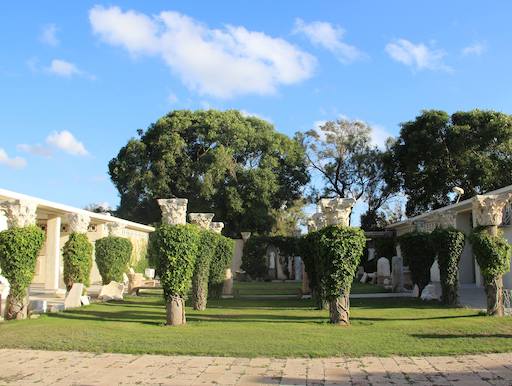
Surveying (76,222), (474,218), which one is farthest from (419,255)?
(76,222)

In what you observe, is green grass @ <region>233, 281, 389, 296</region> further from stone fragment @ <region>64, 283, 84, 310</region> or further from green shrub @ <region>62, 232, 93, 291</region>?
stone fragment @ <region>64, 283, 84, 310</region>

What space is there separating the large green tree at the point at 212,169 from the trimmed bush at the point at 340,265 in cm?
2186

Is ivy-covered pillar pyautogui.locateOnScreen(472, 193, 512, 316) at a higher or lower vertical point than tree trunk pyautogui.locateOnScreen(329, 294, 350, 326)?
higher

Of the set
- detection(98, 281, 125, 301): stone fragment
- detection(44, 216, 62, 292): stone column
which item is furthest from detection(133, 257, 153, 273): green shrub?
detection(98, 281, 125, 301): stone fragment

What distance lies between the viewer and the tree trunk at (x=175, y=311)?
1112 centimetres

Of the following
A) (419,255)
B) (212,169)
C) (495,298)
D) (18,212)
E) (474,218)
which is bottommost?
(495,298)

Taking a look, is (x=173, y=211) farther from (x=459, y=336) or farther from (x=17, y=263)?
(x=459, y=336)

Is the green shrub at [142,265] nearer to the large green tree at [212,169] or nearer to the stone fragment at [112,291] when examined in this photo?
the large green tree at [212,169]

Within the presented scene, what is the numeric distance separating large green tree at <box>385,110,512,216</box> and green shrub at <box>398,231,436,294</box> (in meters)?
14.3

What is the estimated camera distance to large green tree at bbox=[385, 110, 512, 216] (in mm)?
29000

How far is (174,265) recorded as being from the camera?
37.0ft

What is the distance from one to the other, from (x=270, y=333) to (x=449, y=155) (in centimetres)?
2412

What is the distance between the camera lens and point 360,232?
11.3m

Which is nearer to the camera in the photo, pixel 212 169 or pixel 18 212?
pixel 18 212
